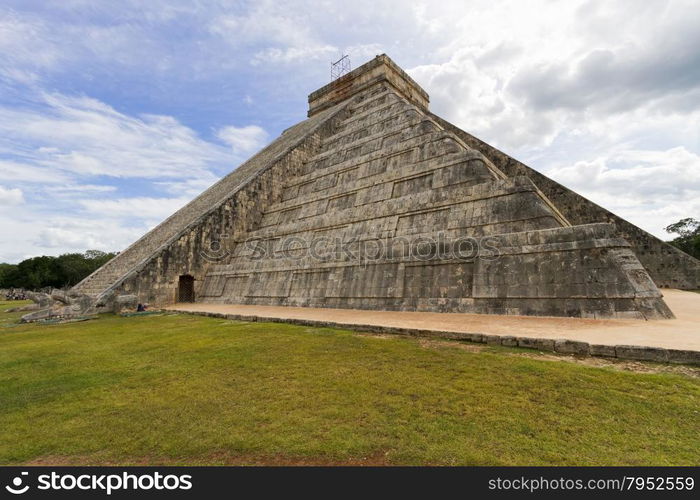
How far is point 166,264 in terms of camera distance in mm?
15445

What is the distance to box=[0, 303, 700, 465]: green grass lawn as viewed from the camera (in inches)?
96.2

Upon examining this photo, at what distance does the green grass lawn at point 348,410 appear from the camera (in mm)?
2443

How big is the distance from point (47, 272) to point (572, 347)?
215 ft

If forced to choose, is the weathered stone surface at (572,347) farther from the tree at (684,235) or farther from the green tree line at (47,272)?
the green tree line at (47,272)

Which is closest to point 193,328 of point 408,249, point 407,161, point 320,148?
point 408,249

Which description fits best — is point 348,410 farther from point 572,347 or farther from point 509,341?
point 572,347

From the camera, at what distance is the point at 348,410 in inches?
→ 124

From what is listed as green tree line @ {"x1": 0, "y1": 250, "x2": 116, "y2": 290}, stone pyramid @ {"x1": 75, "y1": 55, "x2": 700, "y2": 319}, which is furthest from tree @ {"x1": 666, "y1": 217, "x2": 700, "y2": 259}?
green tree line @ {"x1": 0, "y1": 250, "x2": 116, "y2": 290}

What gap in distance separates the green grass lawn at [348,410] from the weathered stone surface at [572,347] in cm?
53

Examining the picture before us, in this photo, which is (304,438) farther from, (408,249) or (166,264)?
(166,264)

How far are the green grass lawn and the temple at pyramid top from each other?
23019mm

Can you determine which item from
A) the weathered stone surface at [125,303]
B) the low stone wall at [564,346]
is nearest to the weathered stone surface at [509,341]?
the low stone wall at [564,346]

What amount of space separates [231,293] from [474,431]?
1402 centimetres

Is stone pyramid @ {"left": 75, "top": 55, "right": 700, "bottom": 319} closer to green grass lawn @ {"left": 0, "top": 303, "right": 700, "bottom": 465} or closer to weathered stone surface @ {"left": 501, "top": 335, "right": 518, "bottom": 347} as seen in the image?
weathered stone surface @ {"left": 501, "top": 335, "right": 518, "bottom": 347}
